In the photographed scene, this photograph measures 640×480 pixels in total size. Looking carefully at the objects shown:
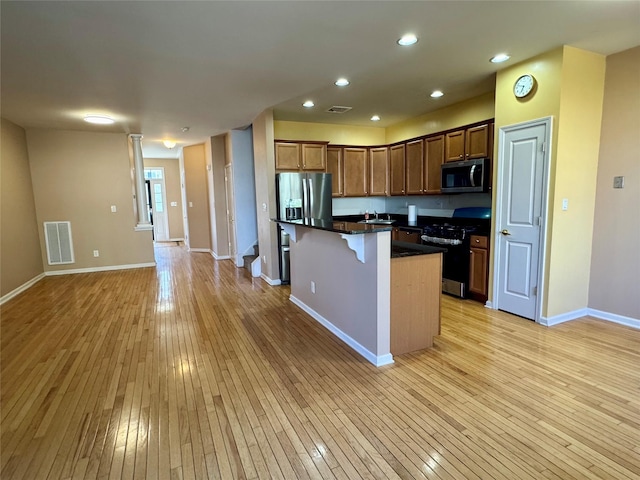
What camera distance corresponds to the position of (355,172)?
20.1 ft

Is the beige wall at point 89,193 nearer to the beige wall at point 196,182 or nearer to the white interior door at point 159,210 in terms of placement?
the beige wall at point 196,182

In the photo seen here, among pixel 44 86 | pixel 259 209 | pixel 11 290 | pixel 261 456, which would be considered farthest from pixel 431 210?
pixel 11 290

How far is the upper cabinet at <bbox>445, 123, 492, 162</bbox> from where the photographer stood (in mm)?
4251

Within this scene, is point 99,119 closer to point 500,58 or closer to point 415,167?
point 415,167

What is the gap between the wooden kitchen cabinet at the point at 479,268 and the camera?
3985 millimetres

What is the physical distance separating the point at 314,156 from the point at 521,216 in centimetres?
319

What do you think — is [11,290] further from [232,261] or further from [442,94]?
[442,94]

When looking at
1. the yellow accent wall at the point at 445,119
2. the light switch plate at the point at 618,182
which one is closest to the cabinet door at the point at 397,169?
the yellow accent wall at the point at 445,119

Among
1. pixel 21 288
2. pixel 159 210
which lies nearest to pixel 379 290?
pixel 21 288

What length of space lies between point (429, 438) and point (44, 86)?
16.0 ft

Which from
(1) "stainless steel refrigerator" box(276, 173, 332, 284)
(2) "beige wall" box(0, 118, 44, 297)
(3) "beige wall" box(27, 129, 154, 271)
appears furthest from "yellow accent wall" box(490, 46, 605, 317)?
(2) "beige wall" box(0, 118, 44, 297)

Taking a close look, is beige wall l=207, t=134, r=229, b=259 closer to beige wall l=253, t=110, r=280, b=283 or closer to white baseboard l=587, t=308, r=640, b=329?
beige wall l=253, t=110, r=280, b=283

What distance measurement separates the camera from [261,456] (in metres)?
1.78

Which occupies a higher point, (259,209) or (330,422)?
(259,209)
